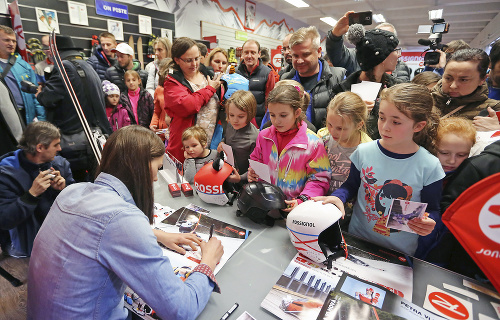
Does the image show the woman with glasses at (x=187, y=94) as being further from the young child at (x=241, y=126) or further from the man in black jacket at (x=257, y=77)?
the man in black jacket at (x=257, y=77)

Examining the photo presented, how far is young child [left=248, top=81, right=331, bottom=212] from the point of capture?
1.47m

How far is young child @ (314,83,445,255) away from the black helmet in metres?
0.22

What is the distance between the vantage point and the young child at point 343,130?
141 centimetres

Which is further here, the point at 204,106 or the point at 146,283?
the point at 204,106

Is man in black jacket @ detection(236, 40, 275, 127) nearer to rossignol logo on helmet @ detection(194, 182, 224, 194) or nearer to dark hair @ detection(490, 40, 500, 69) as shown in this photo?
rossignol logo on helmet @ detection(194, 182, 224, 194)

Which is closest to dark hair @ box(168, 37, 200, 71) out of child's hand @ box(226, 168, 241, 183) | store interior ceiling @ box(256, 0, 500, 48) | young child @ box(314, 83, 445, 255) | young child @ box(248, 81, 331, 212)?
young child @ box(248, 81, 331, 212)

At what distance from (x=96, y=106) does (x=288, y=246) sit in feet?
8.04

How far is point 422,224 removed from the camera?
990 millimetres

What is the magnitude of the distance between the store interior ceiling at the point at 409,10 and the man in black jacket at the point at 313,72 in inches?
299

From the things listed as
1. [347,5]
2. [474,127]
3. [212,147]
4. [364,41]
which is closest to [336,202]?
[474,127]

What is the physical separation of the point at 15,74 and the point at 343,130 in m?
3.63

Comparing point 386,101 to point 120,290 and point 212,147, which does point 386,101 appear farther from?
point 212,147

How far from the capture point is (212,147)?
2420 mm

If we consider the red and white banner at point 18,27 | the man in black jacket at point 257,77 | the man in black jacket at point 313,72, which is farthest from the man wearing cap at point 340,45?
the red and white banner at point 18,27
